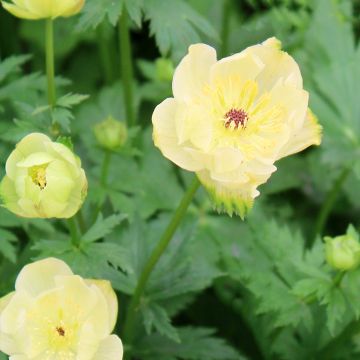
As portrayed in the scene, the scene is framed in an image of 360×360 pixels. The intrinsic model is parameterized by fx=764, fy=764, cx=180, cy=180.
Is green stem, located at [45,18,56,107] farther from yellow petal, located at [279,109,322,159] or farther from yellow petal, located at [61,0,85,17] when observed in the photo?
yellow petal, located at [279,109,322,159]

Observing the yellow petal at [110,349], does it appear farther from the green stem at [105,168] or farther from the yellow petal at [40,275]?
the green stem at [105,168]

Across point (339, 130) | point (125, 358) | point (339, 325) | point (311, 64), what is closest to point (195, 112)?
point (125, 358)

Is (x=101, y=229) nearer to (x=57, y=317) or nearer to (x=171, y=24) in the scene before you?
(x=57, y=317)

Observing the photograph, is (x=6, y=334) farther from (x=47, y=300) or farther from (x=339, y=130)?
(x=339, y=130)

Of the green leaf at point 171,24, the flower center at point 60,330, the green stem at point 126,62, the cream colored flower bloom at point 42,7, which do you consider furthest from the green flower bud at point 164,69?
the flower center at point 60,330

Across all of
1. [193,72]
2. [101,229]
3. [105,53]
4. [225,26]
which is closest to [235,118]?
[193,72]

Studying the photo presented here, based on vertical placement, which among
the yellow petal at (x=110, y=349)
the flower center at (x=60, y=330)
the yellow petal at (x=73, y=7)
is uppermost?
the yellow petal at (x=73, y=7)
